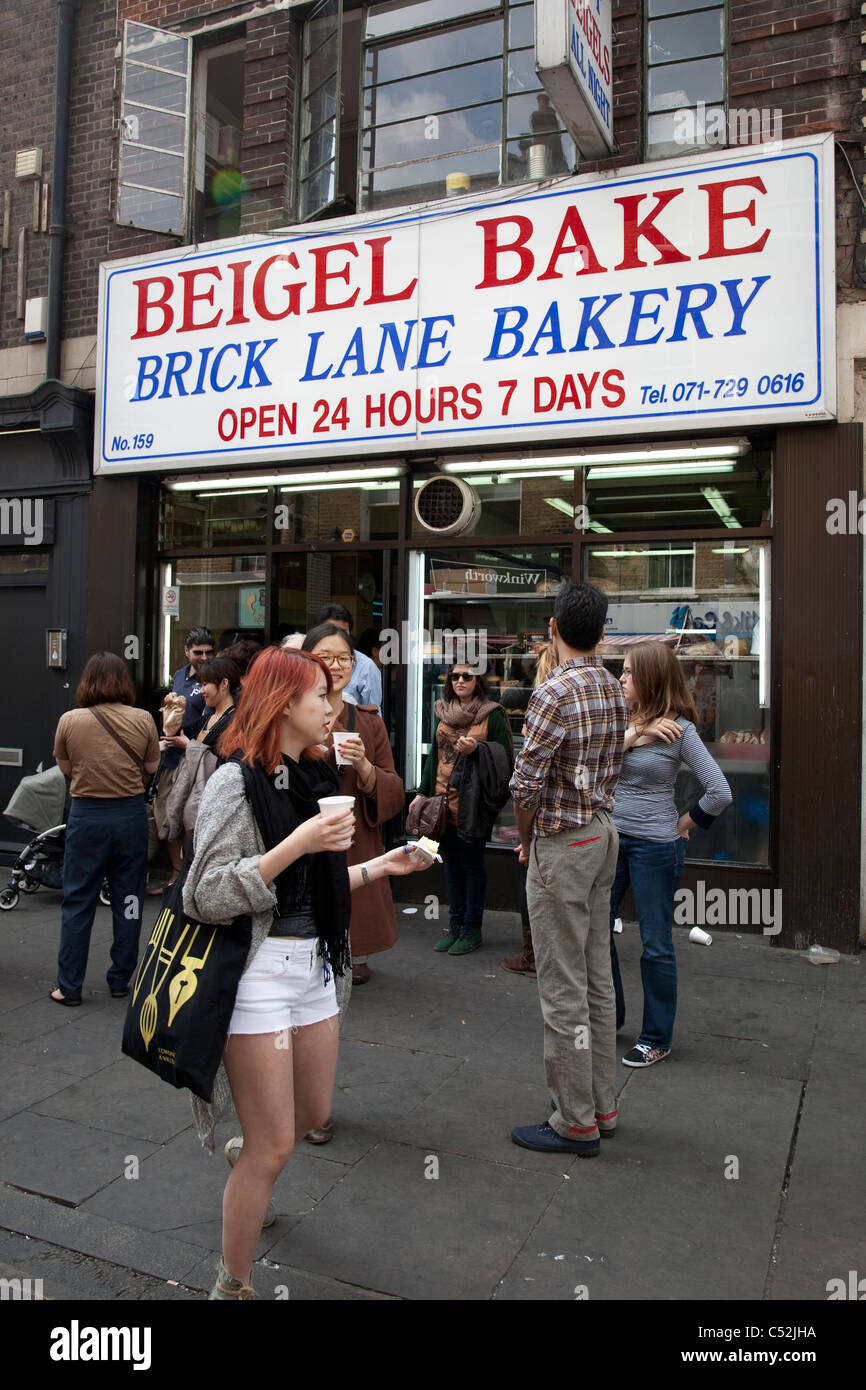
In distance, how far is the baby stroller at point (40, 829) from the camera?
25.8ft

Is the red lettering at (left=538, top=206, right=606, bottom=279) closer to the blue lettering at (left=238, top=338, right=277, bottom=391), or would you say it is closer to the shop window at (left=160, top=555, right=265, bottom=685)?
the blue lettering at (left=238, top=338, right=277, bottom=391)

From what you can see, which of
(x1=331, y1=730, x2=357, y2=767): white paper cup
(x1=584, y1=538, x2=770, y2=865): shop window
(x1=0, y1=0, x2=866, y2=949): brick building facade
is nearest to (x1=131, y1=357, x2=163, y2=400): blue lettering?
(x1=0, y1=0, x2=866, y2=949): brick building facade

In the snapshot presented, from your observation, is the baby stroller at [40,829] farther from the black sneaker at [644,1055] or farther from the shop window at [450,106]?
the shop window at [450,106]

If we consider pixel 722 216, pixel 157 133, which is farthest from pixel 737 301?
pixel 157 133

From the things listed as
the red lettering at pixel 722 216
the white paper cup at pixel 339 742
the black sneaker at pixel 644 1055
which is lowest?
the black sneaker at pixel 644 1055

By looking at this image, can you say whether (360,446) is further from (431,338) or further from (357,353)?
(431,338)

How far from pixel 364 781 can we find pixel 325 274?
4962 mm

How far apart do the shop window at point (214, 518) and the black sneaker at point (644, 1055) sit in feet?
18.5

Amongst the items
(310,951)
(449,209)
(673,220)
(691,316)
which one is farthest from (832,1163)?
(449,209)

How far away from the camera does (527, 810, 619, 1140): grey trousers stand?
3.87 metres

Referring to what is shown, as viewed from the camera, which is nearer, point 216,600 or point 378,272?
point 378,272

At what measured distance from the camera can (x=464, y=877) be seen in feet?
22.8

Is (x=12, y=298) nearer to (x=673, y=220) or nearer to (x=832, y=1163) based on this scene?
(x=673, y=220)

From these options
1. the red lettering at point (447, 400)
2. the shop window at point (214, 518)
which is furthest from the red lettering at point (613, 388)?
the shop window at point (214, 518)
